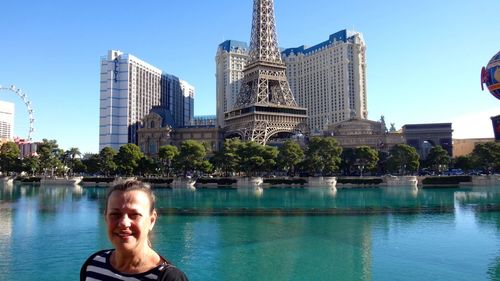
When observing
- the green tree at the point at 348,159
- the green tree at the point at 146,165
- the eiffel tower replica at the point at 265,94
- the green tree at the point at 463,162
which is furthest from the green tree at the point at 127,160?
the green tree at the point at 463,162

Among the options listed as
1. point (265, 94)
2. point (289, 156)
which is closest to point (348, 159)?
point (289, 156)

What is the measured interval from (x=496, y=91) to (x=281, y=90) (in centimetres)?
7550

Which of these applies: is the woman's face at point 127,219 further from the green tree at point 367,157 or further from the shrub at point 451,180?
the green tree at point 367,157

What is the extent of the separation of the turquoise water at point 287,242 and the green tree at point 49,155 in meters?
69.0

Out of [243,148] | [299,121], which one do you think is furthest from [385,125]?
[243,148]

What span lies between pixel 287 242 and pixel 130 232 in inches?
1096

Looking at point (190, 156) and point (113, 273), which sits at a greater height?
point (190, 156)

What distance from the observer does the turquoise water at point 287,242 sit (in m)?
23.2

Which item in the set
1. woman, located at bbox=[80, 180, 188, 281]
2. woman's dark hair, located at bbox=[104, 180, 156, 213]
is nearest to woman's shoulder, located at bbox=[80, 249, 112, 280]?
woman, located at bbox=[80, 180, 188, 281]

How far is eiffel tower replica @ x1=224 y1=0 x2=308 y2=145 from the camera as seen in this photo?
13325 cm

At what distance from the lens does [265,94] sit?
138500 millimetres

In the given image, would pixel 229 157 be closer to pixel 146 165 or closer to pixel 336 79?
pixel 146 165

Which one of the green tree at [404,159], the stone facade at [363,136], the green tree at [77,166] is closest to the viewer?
the green tree at [404,159]

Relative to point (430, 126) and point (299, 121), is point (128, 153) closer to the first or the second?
point (299, 121)
